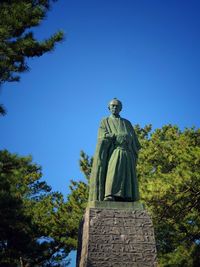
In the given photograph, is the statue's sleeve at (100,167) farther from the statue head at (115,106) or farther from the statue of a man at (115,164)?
the statue head at (115,106)

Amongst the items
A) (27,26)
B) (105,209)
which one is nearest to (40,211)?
(27,26)

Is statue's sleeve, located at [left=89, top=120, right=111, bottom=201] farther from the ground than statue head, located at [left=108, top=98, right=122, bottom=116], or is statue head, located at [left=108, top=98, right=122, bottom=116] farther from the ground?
statue head, located at [left=108, top=98, right=122, bottom=116]

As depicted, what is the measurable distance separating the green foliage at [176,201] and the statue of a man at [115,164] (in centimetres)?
533

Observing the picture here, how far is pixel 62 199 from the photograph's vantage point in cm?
1883

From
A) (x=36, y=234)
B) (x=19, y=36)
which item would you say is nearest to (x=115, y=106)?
(x=19, y=36)

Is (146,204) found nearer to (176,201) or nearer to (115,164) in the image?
(176,201)

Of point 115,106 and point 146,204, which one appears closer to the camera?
point 115,106

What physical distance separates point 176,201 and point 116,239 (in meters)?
6.76

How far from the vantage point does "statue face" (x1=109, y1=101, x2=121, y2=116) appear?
753 centimetres

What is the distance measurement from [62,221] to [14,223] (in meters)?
2.35

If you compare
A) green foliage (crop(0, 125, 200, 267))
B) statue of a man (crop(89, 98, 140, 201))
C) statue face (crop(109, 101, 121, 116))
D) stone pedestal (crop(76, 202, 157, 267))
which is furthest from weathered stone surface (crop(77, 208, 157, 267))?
green foliage (crop(0, 125, 200, 267))

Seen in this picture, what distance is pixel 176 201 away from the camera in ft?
40.3

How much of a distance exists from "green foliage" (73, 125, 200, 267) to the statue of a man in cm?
533

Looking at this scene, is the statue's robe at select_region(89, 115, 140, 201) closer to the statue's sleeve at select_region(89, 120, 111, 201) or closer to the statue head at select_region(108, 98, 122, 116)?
the statue's sleeve at select_region(89, 120, 111, 201)
